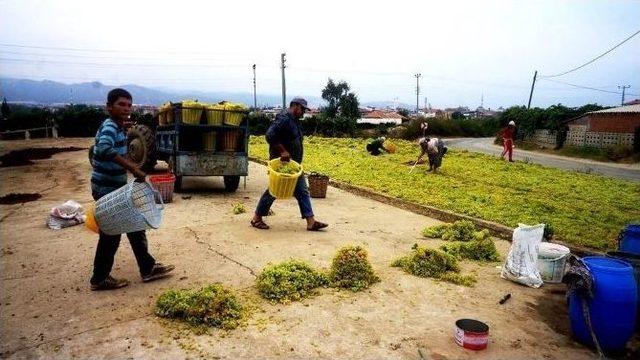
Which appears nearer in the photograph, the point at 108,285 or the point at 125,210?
the point at 125,210

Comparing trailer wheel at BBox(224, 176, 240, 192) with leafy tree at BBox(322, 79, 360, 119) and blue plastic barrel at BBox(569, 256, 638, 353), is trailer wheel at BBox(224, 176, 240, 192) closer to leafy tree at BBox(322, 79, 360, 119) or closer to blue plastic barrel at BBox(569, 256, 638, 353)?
blue plastic barrel at BBox(569, 256, 638, 353)

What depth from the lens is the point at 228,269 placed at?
5211 millimetres

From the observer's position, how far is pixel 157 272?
4805mm

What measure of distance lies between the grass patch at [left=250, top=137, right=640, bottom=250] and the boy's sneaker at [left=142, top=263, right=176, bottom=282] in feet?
19.2

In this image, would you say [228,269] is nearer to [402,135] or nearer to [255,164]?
[255,164]

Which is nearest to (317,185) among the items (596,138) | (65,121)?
(65,121)

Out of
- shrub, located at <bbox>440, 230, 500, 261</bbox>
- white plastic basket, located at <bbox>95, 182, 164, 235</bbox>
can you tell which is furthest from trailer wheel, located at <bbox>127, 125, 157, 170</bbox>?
shrub, located at <bbox>440, 230, 500, 261</bbox>

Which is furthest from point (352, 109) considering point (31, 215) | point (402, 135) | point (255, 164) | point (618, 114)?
point (31, 215)

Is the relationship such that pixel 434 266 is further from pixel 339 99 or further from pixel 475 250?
pixel 339 99

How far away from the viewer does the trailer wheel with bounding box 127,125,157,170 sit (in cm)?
1051

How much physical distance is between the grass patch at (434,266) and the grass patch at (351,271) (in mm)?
641

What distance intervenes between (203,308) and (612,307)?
3532 mm

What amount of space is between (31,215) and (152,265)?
4.47 m

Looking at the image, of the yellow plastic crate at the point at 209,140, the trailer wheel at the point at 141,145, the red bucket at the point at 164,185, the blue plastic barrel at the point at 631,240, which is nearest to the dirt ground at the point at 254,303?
the blue plastic barrel at the point at 631,240
